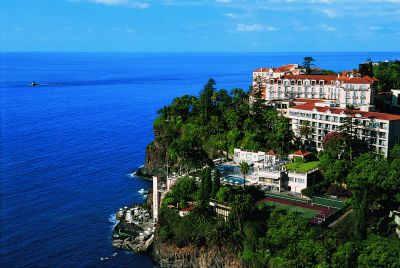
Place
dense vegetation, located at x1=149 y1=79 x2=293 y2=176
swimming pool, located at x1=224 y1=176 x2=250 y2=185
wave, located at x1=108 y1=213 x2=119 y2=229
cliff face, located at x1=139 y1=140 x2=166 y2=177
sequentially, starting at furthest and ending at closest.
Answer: cliff face, located at x1=139 y1=140 x2=166 y2=177
dense vegetation, located at x1=149 y1=79 x2=293 y2=176
wave, located at x1=108 y1=213 x2=119 y2=229
swimming pool, located at x1=224 y1=176 x2=250 y2=185

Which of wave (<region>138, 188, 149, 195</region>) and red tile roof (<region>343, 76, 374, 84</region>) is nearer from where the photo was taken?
red tile roof (<region>343, 76, 374, 84</region>)

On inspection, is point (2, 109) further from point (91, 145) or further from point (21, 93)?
point (91, 145)

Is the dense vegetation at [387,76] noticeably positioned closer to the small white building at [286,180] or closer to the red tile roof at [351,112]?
the red tile roof at [351,112]

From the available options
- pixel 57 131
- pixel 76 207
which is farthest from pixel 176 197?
pixel 57 131

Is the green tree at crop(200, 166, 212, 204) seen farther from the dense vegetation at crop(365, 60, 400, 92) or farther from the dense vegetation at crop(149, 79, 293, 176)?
the dense vegetation at crop(365, 60, 400, 92)

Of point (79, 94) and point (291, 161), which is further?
point (79, 94)

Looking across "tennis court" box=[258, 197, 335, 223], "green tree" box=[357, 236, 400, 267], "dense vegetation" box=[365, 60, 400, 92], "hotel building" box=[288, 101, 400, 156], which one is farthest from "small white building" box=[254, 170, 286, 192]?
"dense vegetation" box=[365, 60, 400, 92]

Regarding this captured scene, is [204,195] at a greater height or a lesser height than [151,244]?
greater
